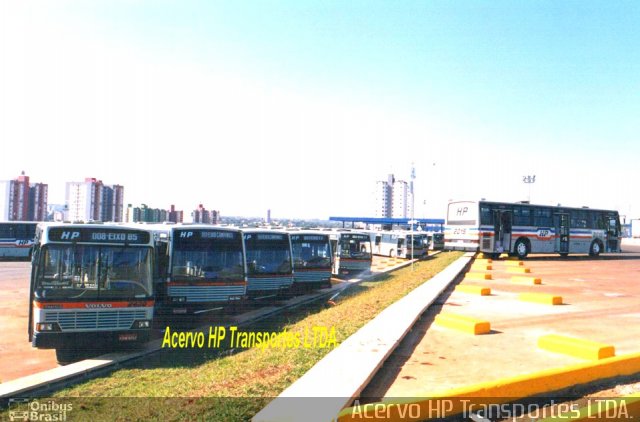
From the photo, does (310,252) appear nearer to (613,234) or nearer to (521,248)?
(521,248)

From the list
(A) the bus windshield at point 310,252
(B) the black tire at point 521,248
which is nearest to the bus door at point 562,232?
(B) the black tire at point 521,248

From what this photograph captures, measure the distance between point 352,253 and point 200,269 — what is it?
54.4ft

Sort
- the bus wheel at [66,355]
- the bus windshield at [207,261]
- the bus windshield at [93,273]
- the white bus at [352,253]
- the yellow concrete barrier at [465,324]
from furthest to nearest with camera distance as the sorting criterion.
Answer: the white bus at [352,253] < the bus windshield at [207,261] < the bus wheel at [66,355] < the bus windshield at [93,273] < the yellow concrete barrier at [465,324]

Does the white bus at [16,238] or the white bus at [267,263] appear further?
the white bus at [16,238]

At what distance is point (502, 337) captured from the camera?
890 cm

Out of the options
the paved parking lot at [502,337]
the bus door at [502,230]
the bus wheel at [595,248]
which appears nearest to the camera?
the paved parking lot at [502,337]

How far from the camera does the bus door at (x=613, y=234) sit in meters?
36.9

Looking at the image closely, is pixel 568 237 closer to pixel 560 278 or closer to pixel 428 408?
pixel 560 278

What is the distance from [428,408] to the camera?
500 cm

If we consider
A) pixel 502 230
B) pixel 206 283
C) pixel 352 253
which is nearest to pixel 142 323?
pixel 206 283

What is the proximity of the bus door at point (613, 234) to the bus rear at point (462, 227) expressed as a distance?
627 inches

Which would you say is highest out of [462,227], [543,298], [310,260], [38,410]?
[462,227]

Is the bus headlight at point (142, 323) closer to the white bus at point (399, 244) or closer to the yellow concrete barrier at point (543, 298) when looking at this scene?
the yellow concrete barrier at point (543, 298)

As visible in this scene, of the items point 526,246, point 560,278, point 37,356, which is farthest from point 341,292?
point 526,246
